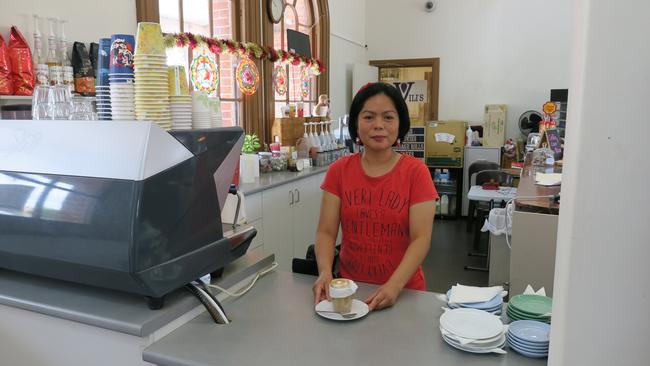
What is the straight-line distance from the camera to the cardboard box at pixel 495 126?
6.34 meters

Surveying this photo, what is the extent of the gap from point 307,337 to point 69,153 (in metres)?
0.73

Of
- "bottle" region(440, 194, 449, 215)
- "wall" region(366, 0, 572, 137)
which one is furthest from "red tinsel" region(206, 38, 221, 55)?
"wall" region(366, 0, 572, 137)

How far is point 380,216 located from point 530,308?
661mm

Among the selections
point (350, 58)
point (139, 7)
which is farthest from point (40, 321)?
point (350, 58)

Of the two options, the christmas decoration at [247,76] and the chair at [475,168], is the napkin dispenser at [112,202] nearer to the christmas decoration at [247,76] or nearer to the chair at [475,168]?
the christmas decoration at [247,76]

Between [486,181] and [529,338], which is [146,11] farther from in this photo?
[486,181]

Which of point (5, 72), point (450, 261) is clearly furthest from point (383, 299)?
point (450, 261)

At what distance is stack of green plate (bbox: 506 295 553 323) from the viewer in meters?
1.20

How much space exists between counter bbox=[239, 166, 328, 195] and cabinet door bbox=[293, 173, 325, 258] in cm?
5

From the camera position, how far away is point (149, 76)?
48.1 inches

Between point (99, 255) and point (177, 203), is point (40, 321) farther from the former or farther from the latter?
point (177, 203)

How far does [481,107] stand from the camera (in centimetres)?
671

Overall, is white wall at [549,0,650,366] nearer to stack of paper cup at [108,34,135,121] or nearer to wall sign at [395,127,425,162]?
stack of paper cup at [108,34,135,121]

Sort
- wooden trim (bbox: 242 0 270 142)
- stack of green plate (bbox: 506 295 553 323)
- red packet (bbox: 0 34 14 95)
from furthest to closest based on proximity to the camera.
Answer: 1. wooden trim (bbox: 242 0 270 142)
2. red packet (bbox: 0 34 14 95)
3. stack of green plate (bbox: 506 295 553 323)
